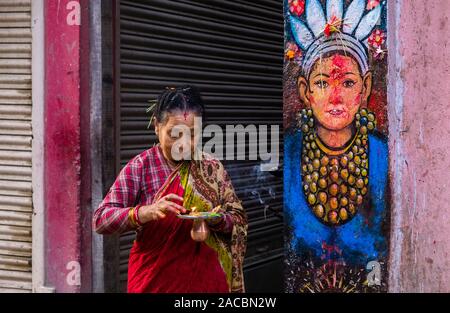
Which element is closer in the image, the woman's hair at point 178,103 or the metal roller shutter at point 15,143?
the woman's hair at point 178,103

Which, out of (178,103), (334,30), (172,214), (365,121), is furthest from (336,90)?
(172,214)

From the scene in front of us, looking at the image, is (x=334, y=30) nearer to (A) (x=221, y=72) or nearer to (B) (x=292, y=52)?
(B) (x=292, y=52)

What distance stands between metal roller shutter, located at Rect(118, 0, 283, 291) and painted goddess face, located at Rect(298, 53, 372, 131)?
5.00 ft

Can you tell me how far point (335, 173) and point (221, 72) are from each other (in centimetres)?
220

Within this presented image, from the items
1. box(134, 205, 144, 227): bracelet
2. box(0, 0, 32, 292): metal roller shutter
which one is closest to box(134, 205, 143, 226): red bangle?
box(134, 205, 144, 227): bracelet

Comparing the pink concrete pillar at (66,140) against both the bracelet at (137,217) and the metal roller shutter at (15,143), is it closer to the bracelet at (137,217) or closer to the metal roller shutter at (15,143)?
the metal roller shutter at (15,143)

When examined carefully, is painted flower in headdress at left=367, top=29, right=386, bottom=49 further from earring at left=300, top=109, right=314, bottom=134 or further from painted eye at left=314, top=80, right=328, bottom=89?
earring at left=300, top=109, right=314, bottom=134

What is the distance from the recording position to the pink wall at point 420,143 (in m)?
4.89

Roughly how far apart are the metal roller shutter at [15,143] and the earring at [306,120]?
207 centimetres

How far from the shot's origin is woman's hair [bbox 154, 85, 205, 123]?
13.8 ft

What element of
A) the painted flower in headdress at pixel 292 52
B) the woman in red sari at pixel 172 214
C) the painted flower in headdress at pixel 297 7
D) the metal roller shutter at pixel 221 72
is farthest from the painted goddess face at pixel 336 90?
the metal roller shutter at pixel 221 72

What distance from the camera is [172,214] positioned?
409 cm

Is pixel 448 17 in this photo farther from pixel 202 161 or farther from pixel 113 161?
pixel 113 161

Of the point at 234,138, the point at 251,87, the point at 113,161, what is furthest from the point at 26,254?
the point at 251,87
